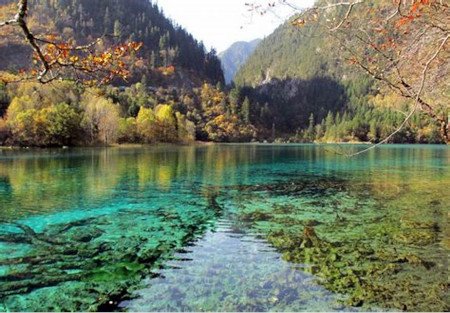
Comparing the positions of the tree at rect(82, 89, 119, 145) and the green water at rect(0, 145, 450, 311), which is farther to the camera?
the tree at rect(82, 89, 119, 145)

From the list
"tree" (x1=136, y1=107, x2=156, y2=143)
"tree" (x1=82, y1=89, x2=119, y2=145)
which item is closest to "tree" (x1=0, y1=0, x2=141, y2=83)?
"tree" (x1=82, y1=89, x2=119, y2=145)

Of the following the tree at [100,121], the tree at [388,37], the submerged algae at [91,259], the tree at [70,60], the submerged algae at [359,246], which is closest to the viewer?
the tree at [70,60]

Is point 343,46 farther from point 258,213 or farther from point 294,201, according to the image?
point 294,201

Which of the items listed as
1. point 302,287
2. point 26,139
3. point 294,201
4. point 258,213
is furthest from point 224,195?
point 26,139

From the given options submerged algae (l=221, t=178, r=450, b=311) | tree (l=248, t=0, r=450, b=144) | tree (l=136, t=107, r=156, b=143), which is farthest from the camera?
tree (l=136, t=107, r=156, b=143)

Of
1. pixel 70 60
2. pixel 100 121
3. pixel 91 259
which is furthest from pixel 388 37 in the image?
pixel 100 121

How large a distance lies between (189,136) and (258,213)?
4992 inches

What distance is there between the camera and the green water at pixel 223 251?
32.4 feet

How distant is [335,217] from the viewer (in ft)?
64.6

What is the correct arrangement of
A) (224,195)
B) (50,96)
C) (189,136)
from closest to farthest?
(224,195)
(50,96)
(189,136)

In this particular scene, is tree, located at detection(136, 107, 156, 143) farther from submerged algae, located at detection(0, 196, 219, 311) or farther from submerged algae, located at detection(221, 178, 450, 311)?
submerged algae, located at detection(0, 196, 219, 311)

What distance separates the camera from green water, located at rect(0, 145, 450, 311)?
32.4ft

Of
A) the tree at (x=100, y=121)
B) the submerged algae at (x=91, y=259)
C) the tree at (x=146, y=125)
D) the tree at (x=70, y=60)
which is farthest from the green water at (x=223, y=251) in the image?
the tree at (x=146, y=125)

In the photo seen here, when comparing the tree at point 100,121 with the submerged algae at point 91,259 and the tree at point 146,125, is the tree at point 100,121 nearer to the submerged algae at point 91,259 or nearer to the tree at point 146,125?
the tree at point 146,125
